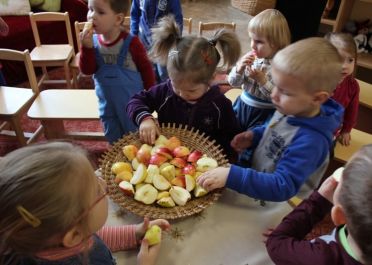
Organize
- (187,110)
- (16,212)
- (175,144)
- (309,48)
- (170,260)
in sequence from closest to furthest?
(16,212)
(170,260)
(309,48)
(175,144)
(187,110)

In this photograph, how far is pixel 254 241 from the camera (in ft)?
2.81

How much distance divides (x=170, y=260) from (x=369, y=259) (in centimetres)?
44

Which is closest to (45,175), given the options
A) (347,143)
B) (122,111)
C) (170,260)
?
(170,260)

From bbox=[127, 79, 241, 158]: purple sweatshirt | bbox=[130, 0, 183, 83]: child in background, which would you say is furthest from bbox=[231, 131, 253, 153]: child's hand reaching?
bbox=[130, 0, 183, 83]: child in background

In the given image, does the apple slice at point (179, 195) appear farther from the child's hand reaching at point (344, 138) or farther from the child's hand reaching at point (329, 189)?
the child's hand reaching at point (344, 138)

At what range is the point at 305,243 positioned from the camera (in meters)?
0.72

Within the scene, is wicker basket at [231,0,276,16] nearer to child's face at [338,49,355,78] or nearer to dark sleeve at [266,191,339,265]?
child's face at [338,49,355,78]

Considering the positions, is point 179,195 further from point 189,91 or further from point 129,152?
point 189,91

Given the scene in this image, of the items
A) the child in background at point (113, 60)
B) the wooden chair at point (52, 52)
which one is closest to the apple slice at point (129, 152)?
the child in background at point (113, 60)

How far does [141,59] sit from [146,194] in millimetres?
927

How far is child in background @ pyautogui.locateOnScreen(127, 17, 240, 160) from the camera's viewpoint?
111cm

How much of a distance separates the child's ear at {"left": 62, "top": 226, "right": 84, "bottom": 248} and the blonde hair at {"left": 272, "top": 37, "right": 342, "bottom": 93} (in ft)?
2.30

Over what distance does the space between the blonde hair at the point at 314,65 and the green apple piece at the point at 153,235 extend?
0.58m

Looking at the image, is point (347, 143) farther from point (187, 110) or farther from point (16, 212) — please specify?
point (16, 212)
